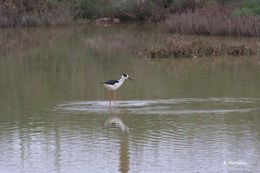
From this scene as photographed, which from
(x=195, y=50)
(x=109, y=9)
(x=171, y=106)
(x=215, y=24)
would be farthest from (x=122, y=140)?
(x=109, y=9)

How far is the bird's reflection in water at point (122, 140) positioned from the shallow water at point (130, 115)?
0.01 m

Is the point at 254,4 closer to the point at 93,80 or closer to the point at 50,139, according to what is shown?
the point at 93,80

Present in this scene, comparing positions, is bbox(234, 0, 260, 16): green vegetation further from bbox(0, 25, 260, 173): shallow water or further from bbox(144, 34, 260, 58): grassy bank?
bbox(0, 25, 260, 173): shallow water

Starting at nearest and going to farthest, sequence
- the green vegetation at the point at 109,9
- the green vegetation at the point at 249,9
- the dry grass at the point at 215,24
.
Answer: the dry grass at the point at 215,24, the green vegetation at the point at 249,9, the green vegetation at the point at 109,9

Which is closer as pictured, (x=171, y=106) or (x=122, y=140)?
(x=122, y=140)

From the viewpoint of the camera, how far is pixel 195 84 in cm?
1683

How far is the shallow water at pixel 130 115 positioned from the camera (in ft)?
33.1

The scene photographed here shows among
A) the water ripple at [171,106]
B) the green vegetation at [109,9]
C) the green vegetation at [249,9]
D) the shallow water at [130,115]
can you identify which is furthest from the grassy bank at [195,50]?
the green vegetation at [109,9]

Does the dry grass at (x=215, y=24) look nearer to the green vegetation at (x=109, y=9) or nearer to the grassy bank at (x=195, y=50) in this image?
the green vegetation at (x=109, y=9)

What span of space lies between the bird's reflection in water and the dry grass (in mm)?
16055

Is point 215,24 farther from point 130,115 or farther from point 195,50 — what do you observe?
point 130,115

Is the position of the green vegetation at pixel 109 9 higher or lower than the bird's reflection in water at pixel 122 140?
higher

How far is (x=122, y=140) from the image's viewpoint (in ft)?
37.4

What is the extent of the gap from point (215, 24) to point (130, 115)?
55.5ft
